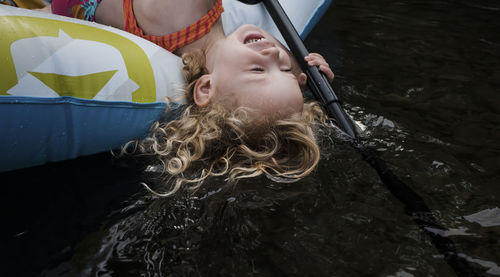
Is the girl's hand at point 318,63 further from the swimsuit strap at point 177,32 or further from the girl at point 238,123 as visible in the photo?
the swimsuit strap at point 177,32

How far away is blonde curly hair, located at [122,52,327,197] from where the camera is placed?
1328 millimetres

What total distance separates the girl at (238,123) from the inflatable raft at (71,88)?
80 millimetres

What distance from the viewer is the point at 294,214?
1.11m

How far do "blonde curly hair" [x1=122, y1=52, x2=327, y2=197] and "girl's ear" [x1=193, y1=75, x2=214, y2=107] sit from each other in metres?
0.02

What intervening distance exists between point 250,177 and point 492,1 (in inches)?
113

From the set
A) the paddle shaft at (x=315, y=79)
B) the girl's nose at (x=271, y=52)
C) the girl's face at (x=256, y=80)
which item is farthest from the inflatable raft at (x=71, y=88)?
the paddle shaft at (x=315, y=79)

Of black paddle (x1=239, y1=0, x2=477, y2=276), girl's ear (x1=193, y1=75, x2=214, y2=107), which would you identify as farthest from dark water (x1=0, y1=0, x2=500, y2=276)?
girl's ear (x1=193, y1=75, x2=214, y2=107)

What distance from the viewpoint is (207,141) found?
4.61ft

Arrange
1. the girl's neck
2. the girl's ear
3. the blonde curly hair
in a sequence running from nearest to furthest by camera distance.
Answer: the blonde curly hair < the girl's ear < the girl's neck

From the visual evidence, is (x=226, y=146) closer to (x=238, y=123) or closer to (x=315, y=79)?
(x=238, y=123)

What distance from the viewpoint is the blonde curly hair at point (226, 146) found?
1328mm

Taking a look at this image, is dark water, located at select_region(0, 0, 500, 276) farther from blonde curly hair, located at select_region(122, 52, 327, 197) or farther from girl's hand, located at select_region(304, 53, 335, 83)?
girl's hand, located at select_region(304, 53, 335, 83)

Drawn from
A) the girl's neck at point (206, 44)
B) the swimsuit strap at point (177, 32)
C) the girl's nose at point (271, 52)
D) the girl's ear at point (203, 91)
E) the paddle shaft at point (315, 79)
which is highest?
the girl's nose at point (271, 52)

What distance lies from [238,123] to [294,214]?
1.22 feet
